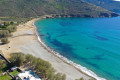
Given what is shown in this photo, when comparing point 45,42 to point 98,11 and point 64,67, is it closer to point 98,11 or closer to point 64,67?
point 64,67

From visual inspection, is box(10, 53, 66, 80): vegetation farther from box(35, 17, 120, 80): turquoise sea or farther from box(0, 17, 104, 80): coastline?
box(35, 17, 120, 80): turquoise sea

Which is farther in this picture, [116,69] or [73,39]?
[73,39]

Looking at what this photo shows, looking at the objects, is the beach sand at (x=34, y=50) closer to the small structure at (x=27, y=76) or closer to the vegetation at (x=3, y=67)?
the vegetation at (x=3, y=67)

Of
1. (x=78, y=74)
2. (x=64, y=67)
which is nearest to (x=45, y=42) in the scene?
(x=64, y=67)

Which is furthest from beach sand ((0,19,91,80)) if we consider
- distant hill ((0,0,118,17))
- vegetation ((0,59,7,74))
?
distant hill ((0,0,118,17))

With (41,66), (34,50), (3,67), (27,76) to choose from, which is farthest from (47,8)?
(27,76)

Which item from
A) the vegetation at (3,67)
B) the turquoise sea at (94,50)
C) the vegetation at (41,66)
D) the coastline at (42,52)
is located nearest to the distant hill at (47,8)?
the coastline at (42,52)
